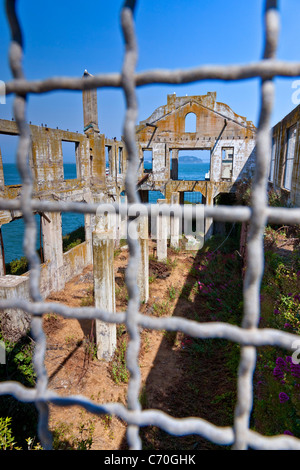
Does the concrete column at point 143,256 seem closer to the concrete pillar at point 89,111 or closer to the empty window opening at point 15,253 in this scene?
the empty window opening at point 15,253

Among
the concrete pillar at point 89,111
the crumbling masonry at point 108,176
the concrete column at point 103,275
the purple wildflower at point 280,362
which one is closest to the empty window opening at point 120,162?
the crumbling masonry at point 108,176

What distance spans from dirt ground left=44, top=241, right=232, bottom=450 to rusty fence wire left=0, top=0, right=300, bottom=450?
416cm

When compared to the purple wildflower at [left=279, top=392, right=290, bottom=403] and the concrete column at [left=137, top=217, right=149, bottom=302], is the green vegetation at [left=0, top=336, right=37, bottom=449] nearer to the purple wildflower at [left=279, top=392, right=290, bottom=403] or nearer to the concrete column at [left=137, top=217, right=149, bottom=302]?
the purple wildflower at [left=279, top=392, right=290, bottom=403]

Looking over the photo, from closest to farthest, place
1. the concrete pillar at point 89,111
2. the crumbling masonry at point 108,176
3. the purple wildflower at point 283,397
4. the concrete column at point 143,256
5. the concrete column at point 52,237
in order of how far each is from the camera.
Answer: the purple wildflower at point 283,397 < the crumbling masonry at point 108,176 < the concrete column at point 143,256 < the concrete column at point 52,237 < the concrete pillar at point 89,111

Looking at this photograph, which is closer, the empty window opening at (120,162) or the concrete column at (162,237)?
the concrete column at (162,237)

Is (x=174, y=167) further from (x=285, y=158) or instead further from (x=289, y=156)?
(x=289, y=156)

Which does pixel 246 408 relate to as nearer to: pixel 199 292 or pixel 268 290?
pixel 268 290

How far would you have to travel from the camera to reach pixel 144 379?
724cm

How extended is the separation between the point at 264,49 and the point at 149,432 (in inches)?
249

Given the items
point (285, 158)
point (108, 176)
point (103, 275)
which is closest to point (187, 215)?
point (103, 275)

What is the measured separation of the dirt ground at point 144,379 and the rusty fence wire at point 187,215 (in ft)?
13.6

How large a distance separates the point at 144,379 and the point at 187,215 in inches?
276

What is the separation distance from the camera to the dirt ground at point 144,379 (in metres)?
5.52
